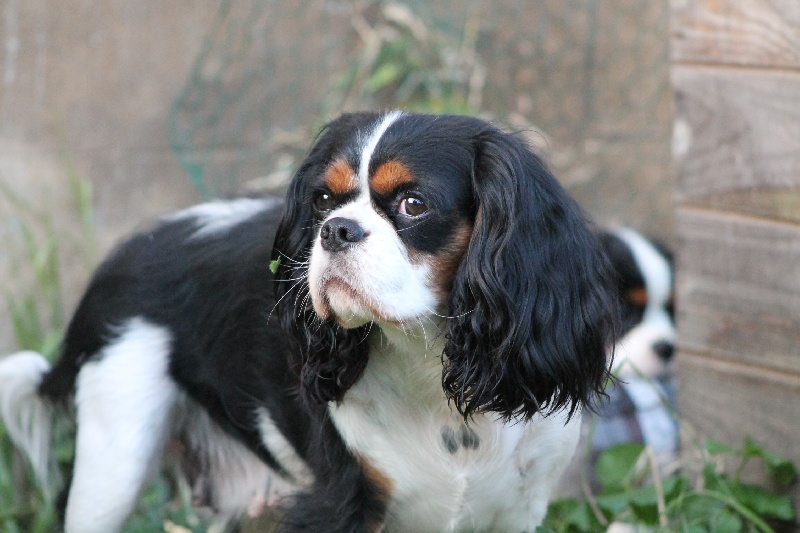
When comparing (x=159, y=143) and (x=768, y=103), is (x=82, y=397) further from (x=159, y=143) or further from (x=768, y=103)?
(x=768, y=103)

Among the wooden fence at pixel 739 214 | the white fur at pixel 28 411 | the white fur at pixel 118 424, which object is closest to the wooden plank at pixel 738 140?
the wooden fence at pixel 739 214

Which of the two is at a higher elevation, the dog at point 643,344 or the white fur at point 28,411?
the white fur at point 28,411

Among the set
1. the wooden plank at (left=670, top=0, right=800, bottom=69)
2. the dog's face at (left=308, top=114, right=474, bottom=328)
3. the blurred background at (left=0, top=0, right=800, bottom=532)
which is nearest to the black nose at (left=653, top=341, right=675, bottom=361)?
the blurred background at (left=0, top=0, right=800, bottom=532)

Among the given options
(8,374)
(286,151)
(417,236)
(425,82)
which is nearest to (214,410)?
(8,374)

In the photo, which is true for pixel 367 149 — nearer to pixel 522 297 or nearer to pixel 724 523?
pixel 522 297

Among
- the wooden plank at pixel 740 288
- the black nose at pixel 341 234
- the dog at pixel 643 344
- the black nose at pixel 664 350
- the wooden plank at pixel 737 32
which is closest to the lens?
the black nose at pixel 341 234

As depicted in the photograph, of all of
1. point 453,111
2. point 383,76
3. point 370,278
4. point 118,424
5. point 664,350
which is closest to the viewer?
point 370,278

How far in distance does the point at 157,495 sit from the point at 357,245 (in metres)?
1.49

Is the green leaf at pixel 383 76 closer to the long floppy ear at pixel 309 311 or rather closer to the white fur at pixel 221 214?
the white fur at pixel 221 214

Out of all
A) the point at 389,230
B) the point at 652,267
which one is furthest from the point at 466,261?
the point at 652,267

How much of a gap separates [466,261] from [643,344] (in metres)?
2.49

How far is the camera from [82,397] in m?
2.77

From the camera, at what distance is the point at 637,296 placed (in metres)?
4.55

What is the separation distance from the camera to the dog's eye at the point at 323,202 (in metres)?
2.18
